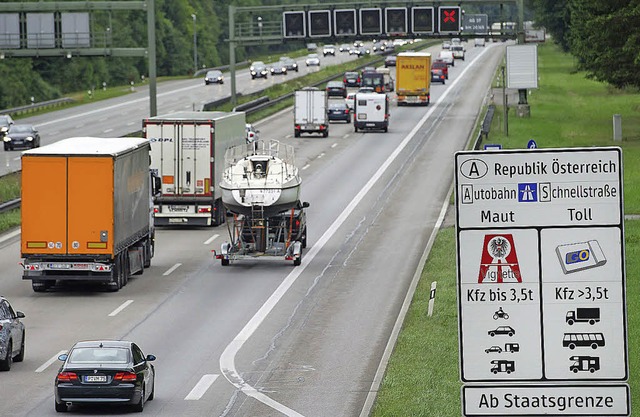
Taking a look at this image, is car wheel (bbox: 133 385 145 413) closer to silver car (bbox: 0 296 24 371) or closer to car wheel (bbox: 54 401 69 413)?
car wheel (bbox: 54 401 69 413)

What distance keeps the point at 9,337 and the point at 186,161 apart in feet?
67.8

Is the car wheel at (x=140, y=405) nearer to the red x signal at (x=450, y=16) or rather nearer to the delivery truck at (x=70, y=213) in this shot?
the delivery truck at (x=70, y=213)

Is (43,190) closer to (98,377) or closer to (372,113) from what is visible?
(98,377)

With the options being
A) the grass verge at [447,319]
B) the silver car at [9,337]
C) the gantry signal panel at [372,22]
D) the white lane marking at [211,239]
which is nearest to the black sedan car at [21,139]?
the grass verge at [447,319]

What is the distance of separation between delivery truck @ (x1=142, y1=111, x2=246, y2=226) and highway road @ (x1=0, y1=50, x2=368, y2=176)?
19102 millimetres

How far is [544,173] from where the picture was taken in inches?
357

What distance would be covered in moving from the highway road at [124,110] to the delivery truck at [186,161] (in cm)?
1910

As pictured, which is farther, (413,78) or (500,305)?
(413,78)

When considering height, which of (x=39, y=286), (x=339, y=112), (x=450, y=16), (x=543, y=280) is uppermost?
(x=450, y=16)

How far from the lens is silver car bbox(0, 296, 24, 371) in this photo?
2595 centimetres

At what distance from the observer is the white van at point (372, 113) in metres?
82.7

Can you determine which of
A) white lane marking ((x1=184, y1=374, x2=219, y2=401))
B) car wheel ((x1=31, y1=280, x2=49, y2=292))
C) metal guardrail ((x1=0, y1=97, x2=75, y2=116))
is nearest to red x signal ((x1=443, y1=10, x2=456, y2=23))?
metal guardrail ((x1=0, y1=97, x2=75, y2=116))

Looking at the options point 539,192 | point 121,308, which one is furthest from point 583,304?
point 121,308

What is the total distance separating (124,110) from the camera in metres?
107
